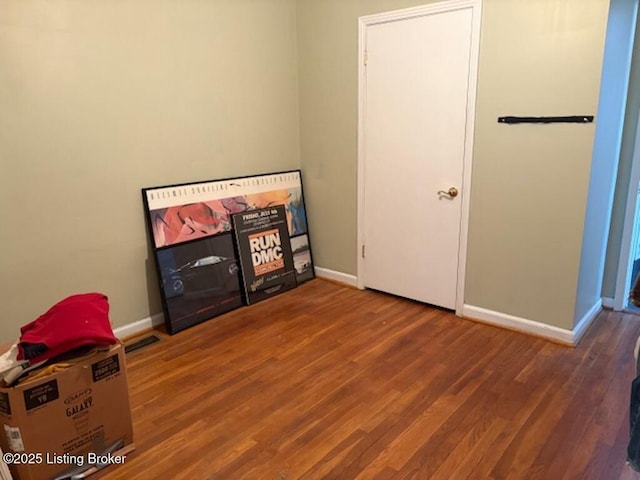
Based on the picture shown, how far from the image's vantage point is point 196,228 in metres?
3.45

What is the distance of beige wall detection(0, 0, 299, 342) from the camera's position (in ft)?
8.58

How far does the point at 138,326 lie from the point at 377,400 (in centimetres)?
174

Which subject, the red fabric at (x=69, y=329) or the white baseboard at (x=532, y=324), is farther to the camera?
the white baseboard at (x=532, y=324)

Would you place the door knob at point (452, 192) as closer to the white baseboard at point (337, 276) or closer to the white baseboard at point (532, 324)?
the white baseboard at point (532, 324)

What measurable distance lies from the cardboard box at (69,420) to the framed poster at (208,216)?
1211mm

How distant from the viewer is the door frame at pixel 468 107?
3057mm

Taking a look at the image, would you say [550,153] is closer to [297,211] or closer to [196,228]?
[297,211]

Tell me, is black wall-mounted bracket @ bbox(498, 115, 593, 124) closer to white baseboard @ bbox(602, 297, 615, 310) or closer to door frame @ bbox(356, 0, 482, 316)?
door frame @ bbox(356, 0, 482, 316)

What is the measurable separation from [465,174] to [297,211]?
5.05 ft

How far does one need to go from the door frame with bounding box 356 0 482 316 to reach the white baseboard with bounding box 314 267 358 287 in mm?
60

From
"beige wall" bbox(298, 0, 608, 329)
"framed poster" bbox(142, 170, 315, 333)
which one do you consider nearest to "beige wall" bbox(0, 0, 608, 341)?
"beige wall" bbox(298, 0, 608, 329)

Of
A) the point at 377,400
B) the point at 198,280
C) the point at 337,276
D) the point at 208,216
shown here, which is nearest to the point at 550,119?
the point at 377,400

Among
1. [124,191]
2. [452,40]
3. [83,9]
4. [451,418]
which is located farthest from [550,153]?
[83,9]

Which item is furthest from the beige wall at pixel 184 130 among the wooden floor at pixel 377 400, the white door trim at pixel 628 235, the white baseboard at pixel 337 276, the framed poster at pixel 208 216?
the white baseboard at pixel 337 276
